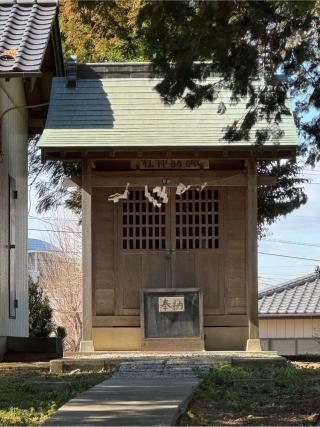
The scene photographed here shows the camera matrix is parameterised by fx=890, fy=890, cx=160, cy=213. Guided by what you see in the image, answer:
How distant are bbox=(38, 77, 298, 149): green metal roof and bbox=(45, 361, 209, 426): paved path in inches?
158

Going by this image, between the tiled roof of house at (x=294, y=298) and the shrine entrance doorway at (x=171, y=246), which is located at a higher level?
the shrine entrance doorway at (x=171, y=246)

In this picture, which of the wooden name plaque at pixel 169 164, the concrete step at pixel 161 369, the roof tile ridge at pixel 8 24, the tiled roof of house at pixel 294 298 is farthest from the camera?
the tiled roof of house at pixel 294 298

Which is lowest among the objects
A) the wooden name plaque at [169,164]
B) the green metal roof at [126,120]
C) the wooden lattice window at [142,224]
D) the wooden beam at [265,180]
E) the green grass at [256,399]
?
the green grass at [256,399]

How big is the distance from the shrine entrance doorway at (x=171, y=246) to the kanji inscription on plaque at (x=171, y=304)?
442 mm

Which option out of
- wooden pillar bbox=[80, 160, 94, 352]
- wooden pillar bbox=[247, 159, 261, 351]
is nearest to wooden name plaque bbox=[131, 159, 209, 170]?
wooden pillar bbox=[247, 159, 261, 351]

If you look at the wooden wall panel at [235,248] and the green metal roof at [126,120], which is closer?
the green metal roof at [126,120]

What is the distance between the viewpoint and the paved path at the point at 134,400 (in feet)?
24.4

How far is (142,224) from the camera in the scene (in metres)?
15.4

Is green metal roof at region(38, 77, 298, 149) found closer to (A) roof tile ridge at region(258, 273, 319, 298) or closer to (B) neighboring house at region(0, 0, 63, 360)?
(B) neighboring house at region(0, 0, 63, 360)

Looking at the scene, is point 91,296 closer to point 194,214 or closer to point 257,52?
point 194,214

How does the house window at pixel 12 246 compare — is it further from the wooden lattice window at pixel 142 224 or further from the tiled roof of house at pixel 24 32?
the tiled roof of house at pixel 24 32

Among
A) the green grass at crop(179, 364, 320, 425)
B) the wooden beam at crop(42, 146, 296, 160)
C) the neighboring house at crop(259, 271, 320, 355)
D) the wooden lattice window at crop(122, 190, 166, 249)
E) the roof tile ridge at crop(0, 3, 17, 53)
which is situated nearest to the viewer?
the green grass at crop(179, 364, 320, 425)

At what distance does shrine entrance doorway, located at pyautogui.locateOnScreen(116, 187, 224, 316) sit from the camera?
15.3 metres

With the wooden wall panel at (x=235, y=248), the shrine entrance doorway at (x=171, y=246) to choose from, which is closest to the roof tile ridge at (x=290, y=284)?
the wooden wall panel at (x=235, y=248)
